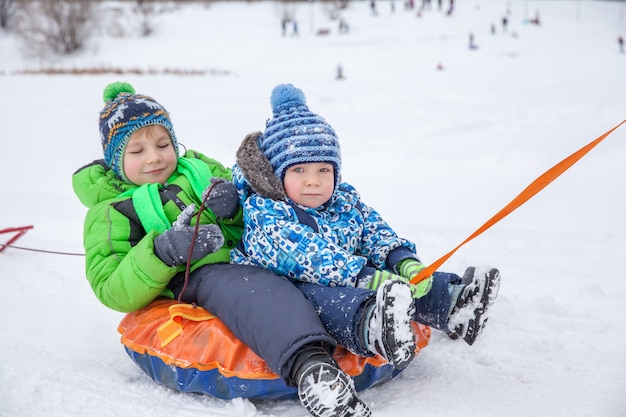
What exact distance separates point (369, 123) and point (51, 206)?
4.70 m

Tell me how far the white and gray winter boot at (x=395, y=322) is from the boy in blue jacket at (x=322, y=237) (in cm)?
15

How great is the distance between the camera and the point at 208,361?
2.00 meters

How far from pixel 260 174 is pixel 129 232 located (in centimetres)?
57

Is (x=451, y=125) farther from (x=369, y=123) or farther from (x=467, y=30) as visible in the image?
(x=467, y=30)

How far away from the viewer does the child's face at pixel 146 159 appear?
2508mm

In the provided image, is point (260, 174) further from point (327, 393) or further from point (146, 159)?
point (327, 393)

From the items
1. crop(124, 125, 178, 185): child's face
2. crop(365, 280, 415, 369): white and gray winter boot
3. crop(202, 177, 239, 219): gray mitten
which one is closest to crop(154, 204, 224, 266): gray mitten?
crop(202, 177, 239, 219): gray mitten

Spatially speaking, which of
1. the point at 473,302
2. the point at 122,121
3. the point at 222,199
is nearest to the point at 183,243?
the point at 222,199

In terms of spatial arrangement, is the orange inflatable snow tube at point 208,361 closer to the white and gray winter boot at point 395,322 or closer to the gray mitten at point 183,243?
the gray mitten at point 183,243

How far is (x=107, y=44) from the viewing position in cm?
2191

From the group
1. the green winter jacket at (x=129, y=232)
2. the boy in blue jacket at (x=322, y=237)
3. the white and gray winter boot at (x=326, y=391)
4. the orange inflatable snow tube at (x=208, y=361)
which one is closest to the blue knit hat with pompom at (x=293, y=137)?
the boy in blue jacket at (x=322, y=237)

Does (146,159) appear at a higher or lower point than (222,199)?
higher

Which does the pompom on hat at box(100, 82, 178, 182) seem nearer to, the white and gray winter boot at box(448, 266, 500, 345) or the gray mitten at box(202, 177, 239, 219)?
the gray mitten at box(202, 177, 239, 219)

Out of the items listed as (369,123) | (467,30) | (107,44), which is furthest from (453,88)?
(107,44)
